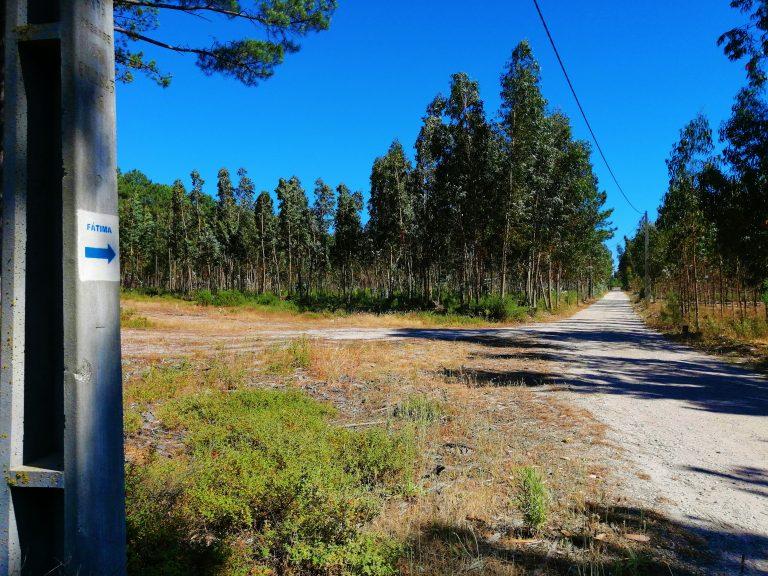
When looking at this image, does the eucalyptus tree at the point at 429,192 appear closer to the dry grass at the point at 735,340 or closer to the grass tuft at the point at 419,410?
the dry grass at the point at 735,340

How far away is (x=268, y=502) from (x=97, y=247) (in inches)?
96.8

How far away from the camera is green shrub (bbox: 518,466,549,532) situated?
3.35m

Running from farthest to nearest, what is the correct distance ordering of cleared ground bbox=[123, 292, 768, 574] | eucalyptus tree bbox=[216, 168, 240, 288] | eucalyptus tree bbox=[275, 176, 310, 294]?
1. eucalyptus tree bbox=[216, 168, 240, 288]
2. eucalyptus tree bbox=[275, 176, 310, 294]
3. cleared ground bbox=[123, 292, 768, 574]

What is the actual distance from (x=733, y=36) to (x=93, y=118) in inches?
601

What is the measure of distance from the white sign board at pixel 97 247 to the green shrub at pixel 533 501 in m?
3.26

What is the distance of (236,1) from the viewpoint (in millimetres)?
7422

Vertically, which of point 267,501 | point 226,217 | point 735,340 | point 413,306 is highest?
point 226,217

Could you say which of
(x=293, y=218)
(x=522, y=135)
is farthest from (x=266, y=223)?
(x=522, y=135)

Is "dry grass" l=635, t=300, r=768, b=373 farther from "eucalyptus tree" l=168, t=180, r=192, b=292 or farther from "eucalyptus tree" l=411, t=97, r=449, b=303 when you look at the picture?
"eucalyptus tree" l=168, t=180, r=192, b=292

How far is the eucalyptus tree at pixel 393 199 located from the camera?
3653 cm

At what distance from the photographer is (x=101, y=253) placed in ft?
6.07

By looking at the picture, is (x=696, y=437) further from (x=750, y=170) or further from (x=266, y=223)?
(x=266, y=223)

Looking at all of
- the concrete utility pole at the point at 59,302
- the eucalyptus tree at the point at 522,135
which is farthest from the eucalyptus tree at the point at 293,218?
the concrete utility pole at the point at 59,302

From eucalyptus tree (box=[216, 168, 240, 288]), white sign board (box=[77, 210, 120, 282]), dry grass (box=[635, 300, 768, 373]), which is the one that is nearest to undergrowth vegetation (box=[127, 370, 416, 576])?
white sign board (box=[77, 210, 120, 282])
